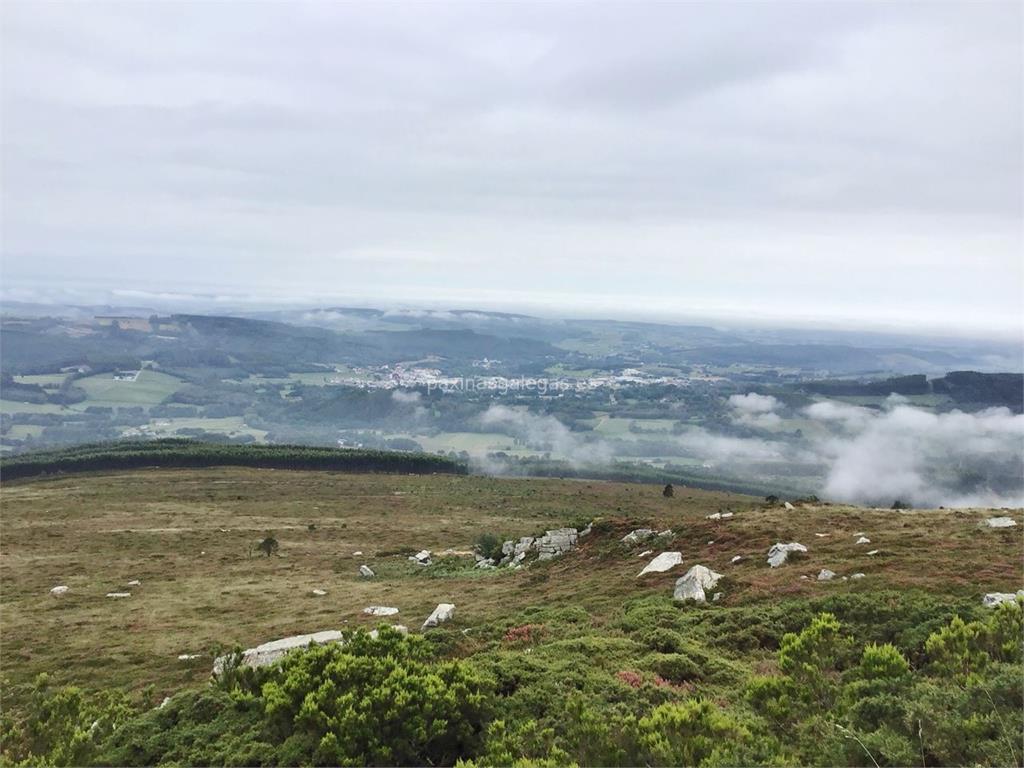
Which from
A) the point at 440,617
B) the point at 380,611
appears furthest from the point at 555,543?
the point at 440,617

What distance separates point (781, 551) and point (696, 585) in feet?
20.6

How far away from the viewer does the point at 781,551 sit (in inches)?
979

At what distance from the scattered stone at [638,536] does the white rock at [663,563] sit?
6130 millimetres

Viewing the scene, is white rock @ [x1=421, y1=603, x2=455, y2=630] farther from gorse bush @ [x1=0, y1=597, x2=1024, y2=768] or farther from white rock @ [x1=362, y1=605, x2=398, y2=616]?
gorse bush @ [x1=0, y1=597, x2=1024, y2=768]

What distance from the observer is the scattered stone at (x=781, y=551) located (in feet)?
79.1

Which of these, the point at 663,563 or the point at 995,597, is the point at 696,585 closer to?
the point at 663,563

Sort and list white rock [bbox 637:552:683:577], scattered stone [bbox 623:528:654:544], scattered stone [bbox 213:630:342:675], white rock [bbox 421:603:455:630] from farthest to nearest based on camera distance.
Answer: scattered stone [bbox 623:528:654:544]
white rock [bbox 637:552:683:577]
white rock [bbox 421:603:455:630]
scattered stone [bbox 213:630:342:675]

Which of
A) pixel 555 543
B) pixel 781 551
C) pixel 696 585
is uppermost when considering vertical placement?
pixel 781 551

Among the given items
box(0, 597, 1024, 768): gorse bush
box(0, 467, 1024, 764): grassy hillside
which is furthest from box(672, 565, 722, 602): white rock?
box(0, 597, 1024, 768): gorse bush

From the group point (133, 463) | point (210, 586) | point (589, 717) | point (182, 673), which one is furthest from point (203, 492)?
point (589, 717)

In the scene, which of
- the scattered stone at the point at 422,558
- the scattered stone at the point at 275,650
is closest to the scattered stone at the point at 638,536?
the scattered stone at the point at 422,558

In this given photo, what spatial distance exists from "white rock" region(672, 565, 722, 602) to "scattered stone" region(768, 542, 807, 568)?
3.33 meters

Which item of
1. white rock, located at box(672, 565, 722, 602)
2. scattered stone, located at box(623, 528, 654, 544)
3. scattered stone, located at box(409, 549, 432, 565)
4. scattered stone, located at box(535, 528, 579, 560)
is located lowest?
scattered stone, located at box(409, 549, 432, 565)

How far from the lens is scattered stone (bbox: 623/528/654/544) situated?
33.9 metres
